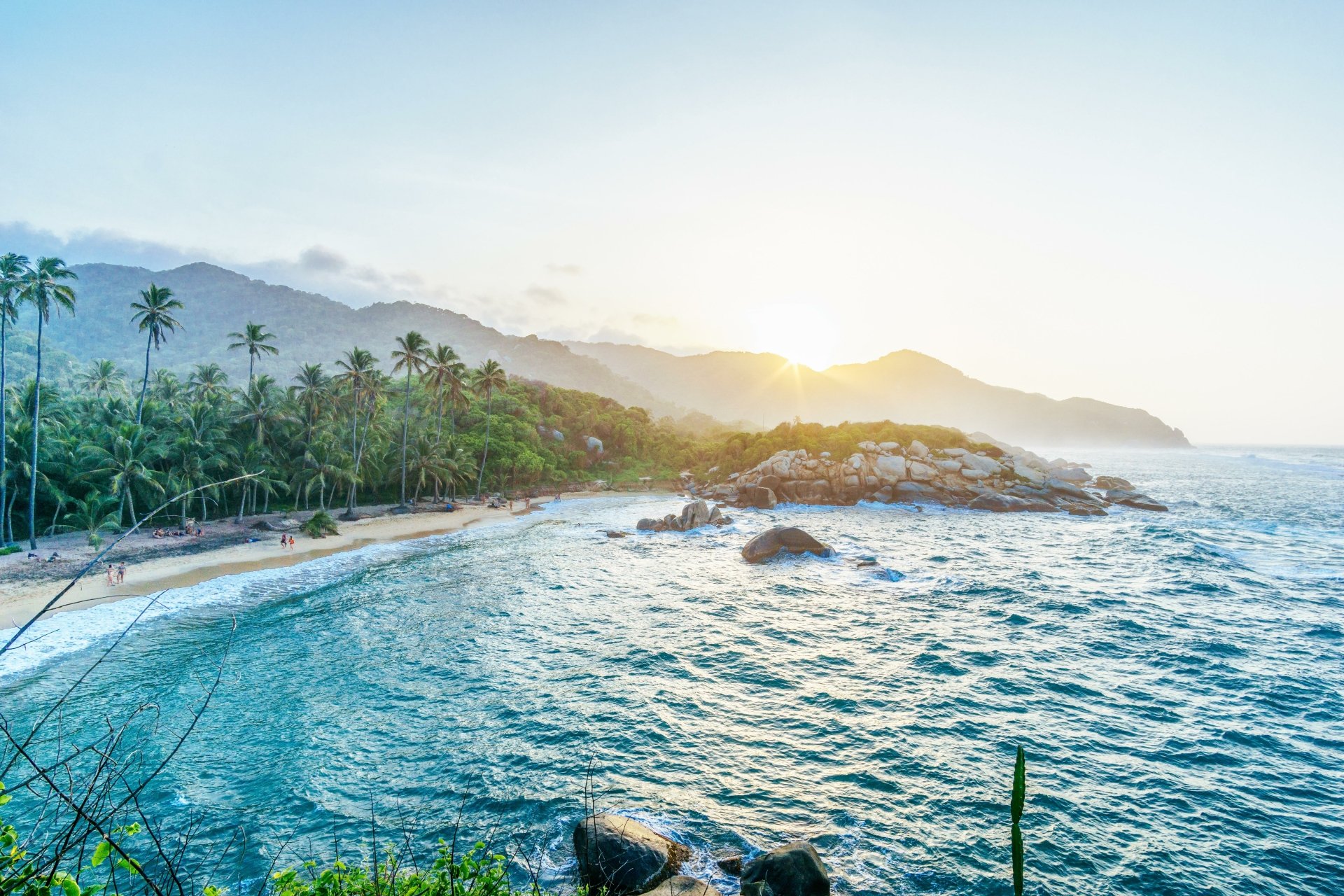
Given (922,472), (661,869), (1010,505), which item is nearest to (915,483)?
(922,472)

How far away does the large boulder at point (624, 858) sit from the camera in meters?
12.2

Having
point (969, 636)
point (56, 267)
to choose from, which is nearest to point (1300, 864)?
point (969, 636)

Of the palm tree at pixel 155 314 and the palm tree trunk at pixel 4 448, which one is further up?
the palm tree at pixel 155 314

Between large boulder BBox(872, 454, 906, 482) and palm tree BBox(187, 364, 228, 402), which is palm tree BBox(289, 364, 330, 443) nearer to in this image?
palm tree BBox(187, 364, 228, 402)

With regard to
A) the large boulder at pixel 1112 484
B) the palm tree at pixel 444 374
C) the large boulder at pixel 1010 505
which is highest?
the palm tree at pixel 444 374

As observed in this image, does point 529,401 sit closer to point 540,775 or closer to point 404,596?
point 404,596

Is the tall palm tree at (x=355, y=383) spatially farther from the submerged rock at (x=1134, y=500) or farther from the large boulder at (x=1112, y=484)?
the large boulder at (x=1112, y=484)

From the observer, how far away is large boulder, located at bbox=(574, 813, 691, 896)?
12227 mm

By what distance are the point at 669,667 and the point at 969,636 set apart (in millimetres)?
13897

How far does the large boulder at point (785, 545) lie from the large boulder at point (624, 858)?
1122 inches

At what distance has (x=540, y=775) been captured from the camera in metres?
16.5

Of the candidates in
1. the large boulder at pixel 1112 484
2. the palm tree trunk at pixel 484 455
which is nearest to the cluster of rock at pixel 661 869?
the palm tree trunk at pixel 484 455

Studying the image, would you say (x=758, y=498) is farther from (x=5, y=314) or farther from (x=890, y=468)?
(x=5, y=314)

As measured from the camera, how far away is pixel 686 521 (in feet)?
177
